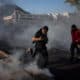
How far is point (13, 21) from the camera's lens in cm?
2212

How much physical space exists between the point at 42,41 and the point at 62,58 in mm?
3544

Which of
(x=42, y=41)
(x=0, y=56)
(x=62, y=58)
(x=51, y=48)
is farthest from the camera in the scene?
(x=51, y=48)

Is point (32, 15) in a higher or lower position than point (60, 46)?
higher

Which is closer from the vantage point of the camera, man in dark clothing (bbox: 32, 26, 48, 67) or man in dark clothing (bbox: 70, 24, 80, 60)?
man in dark clothing (bbox: 32, 26, 48, 67)

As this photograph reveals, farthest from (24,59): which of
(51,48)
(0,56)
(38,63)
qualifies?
(51,48)

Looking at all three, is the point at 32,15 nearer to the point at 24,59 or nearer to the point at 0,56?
the point at 24,59

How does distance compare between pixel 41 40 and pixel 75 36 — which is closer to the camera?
pixel 41 40

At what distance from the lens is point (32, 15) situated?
74.1 feet

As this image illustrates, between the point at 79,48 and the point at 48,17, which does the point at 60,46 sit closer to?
the point at 79,48

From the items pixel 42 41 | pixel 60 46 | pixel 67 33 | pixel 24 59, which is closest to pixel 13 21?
pixel 67 33

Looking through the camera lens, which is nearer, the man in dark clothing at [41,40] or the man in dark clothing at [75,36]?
the man in dark clothing at [41,40]

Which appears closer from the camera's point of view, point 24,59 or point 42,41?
point 42,41

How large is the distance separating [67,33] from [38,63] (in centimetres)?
1026

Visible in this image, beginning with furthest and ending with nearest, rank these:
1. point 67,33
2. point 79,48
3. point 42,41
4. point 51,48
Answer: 1. point 67,33
2. point 51,48
3. point 79,48
4. point 42,41
